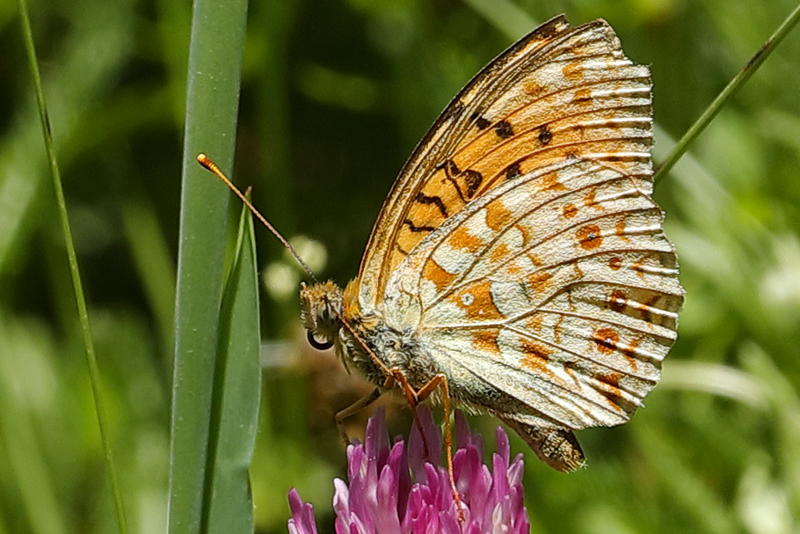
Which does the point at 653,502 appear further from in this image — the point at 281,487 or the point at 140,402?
the point at 140,402

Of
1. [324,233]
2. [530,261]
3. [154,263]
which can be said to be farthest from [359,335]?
[324,233]

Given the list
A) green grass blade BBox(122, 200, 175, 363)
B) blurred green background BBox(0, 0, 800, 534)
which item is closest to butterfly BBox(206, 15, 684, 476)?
blurred green background BBox(0, 0, 800, 534)

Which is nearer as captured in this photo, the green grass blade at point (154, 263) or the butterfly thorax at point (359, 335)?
the butterfly thorax at point (359, 335)

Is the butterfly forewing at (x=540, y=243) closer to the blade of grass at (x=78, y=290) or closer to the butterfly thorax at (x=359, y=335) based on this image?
the butterfly thorax at (x=359, y=335)

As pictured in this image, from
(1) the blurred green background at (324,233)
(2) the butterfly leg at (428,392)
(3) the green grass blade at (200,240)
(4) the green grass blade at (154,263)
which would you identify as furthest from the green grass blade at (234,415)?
(4) the green grass blade at (154,263)

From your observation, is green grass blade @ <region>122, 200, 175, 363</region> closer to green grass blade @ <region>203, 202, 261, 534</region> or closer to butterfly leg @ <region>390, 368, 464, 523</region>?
butterfly leg @ <region>390, 368, 464, 523</region>

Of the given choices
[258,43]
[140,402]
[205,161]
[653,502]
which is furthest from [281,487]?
[205,161]
